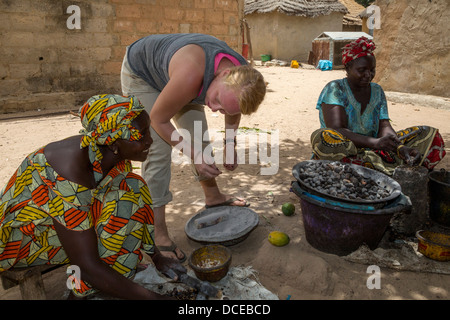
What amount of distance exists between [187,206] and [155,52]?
65.7 inches

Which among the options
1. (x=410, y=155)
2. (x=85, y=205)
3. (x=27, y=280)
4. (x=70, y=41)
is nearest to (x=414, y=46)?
(x=410, y=155)

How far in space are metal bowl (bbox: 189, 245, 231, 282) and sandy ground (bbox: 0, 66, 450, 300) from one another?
220 mm

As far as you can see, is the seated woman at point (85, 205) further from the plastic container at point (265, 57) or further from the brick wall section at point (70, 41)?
the plastic container at point (265, 57)

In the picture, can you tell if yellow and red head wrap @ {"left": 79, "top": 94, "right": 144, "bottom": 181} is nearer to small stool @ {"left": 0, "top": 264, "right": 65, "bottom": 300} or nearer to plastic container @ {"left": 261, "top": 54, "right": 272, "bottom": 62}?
small stool @ {"left": 0, "top": 264, "right": 65, "bottom": 300}

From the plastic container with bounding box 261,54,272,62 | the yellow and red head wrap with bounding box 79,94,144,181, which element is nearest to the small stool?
the yellow and red head wrap with bounding box 79,94,144,181

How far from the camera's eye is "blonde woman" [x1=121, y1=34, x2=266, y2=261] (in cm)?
190

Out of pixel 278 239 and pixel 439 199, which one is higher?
pixel 439 199

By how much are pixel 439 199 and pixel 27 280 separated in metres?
3.12

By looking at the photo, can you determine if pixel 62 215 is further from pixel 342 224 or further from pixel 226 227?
pixel 342 224

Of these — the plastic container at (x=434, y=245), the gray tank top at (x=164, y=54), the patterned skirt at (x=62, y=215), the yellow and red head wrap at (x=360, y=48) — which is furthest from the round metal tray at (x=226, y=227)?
the yellow and red head wrap at (x=360, y=48)

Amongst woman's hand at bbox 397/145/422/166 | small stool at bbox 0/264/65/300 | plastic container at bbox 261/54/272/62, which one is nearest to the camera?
small stool at bbox 0/264/65/300

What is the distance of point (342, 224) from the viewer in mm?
2312

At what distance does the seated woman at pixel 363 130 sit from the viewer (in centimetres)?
293
